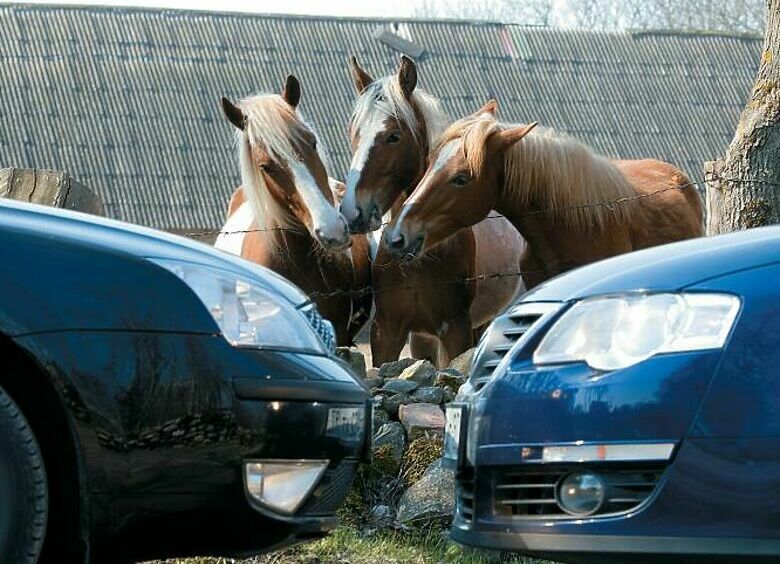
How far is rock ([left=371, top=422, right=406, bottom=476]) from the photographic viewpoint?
6750 mm

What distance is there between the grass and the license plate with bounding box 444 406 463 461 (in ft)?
3.35

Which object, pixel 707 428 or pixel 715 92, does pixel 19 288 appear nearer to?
pixel 707 428

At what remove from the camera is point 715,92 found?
102 ft

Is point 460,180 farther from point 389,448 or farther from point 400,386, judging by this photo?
point 389,448

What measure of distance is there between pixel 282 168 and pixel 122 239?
4.89 m

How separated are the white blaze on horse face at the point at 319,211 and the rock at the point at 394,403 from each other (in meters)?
1.90

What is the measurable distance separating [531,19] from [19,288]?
63.2 meters

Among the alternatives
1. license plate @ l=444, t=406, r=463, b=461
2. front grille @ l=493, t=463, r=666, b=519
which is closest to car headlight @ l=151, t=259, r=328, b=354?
license plate @ l=444, t=406, r=463, b=461

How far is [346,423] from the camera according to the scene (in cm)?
457

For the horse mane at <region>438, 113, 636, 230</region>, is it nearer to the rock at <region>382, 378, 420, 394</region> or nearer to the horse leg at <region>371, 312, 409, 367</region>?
the horse leg at <region>371, 312, 409, 367</region>

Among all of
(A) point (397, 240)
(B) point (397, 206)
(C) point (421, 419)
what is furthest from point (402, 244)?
(C) point (421, 419)

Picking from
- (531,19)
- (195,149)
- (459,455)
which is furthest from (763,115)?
(531,19)

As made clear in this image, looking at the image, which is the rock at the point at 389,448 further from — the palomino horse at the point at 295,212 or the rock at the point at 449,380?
the palomino horse at the point at 295,212

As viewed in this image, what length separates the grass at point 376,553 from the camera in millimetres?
5895
